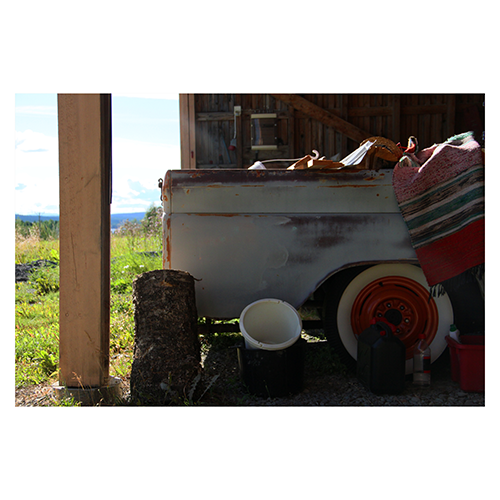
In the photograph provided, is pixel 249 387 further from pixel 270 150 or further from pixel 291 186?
pixel 270 150

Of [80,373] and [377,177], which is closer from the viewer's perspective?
[80,373]

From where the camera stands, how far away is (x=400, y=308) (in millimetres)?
3650

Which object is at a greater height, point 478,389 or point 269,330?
point 269,330

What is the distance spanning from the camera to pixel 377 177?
347 centimetres

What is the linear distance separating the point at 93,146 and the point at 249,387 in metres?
2.09

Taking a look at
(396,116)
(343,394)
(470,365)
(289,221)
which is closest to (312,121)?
(396,116)

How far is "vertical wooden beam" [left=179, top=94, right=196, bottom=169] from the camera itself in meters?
8.11

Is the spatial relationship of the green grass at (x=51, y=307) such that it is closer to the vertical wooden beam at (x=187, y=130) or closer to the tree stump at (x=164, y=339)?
the tree stump at (x=164, y=339)

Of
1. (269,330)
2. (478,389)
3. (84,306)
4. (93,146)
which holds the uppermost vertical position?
(93,146)

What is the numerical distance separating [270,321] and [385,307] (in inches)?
38.4

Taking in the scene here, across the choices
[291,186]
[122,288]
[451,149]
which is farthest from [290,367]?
[122,288]

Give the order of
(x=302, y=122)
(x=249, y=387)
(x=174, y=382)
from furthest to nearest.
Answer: (x=302, y=122) → (x=249, y=387) → (x=174, y=382)

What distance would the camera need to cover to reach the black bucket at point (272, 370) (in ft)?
10.6

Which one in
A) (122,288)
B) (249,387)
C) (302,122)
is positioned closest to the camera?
(249,387)
